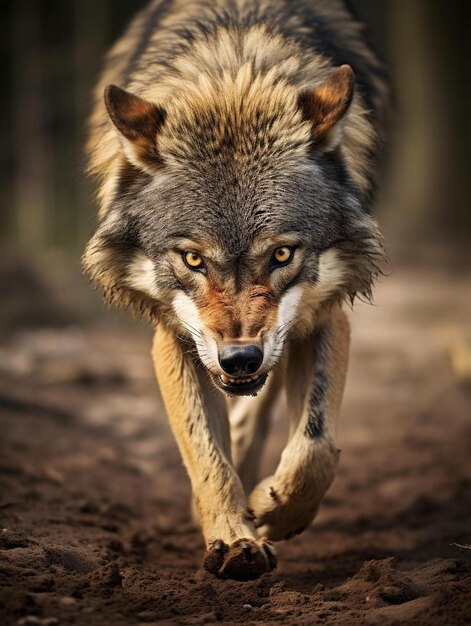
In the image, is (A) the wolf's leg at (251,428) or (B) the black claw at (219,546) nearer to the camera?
(B) the black claw at (219,546)

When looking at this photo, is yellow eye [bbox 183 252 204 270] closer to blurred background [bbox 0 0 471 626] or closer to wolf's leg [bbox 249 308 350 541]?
wolf's leg [bbox 249 308 350 541]

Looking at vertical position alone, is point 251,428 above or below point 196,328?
below

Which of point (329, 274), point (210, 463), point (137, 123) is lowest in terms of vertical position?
point (210, 463)

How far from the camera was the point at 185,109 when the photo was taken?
13.6ft

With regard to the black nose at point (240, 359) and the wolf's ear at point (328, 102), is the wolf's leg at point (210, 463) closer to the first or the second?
the black nose at point (240, 359)

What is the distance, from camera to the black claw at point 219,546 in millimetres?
3764

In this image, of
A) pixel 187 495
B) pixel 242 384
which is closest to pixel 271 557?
pixel 242 384

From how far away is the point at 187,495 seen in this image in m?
5.74

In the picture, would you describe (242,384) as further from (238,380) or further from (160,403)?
(160,403)

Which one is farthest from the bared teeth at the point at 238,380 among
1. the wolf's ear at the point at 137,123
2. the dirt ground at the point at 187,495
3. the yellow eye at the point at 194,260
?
the wolf's ear at the point at 137,123

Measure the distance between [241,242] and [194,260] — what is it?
0.74 ft

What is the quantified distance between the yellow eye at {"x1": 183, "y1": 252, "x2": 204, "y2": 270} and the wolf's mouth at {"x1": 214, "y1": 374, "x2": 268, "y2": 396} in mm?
454

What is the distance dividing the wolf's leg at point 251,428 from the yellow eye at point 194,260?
4.39 ft

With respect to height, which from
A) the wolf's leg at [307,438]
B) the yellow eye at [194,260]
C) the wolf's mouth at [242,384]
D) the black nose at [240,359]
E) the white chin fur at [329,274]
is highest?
the yellow eye at [194,260]
